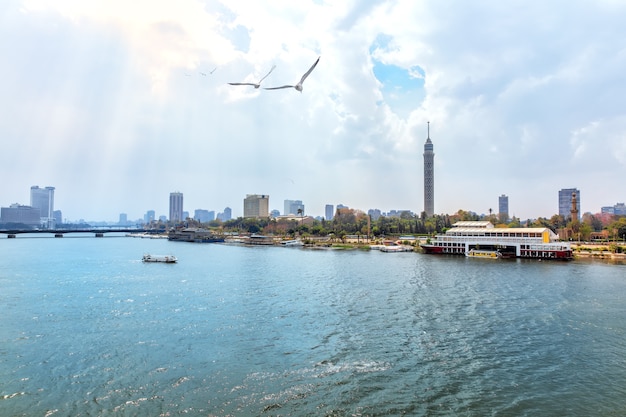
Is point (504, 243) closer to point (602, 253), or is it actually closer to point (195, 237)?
point (602, 253)

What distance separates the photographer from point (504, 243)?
5956cm

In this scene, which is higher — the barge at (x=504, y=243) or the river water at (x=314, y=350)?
the barge at (x=504, y=243)

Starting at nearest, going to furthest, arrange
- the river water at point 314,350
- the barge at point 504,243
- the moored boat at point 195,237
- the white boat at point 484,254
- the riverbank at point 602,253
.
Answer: the river water at point 314,350
the riverbank at point 602,253
the barge at point 504,243
the white boat at point 484,254
the moored boat at point 195,237

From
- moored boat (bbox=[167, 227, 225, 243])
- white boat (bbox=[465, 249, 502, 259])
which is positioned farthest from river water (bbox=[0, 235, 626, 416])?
moored boat (bbox=[167, 227, 225, 243])

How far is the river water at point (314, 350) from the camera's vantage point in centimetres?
1221

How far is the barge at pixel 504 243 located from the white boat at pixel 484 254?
995 millimetres

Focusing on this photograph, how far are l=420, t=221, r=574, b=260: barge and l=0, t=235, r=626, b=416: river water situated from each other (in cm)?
2609

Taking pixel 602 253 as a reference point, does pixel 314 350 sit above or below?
below

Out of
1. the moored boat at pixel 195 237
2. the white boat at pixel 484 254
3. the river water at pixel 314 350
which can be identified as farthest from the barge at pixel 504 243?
the moored boat at pixel 195 237

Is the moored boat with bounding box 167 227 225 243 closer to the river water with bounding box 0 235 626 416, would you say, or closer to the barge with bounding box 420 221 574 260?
the barge with bounding box 420 221 574 260

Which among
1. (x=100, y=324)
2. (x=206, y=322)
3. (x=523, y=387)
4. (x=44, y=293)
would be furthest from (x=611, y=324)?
(x=44, y=293)

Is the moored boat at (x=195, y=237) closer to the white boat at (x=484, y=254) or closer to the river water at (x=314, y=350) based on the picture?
the white boat at (x=484, y=254)

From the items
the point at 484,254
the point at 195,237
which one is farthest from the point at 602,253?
the point at 195,237

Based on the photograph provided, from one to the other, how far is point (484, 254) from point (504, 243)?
11.9ft
